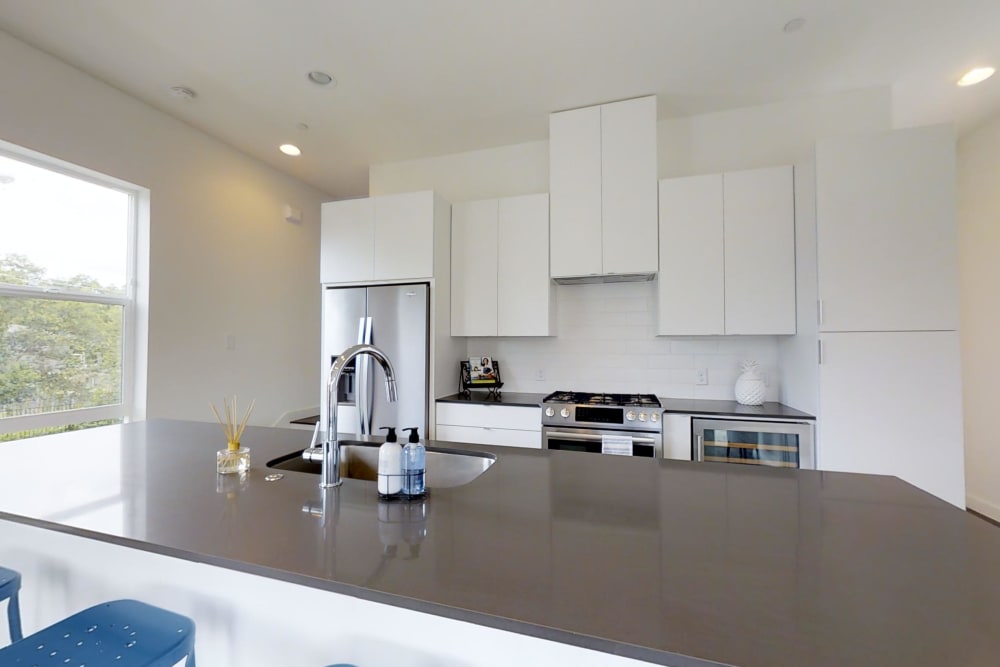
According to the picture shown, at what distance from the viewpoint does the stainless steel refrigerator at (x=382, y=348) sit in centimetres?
304

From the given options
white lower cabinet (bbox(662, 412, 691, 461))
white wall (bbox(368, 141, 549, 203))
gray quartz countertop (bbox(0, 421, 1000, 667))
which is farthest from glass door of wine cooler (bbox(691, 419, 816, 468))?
white wall (bbox(368, 141, 549, 203))

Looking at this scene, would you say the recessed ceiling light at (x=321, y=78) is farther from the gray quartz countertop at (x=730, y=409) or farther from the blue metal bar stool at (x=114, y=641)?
the gray quartz countertop at (x=730, y=409)

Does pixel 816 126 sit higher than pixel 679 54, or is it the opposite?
pixel 679 54

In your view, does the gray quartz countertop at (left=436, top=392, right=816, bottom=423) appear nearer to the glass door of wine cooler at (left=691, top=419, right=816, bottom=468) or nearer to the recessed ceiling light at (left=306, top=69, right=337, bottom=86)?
the glass door of wine cooler at (left=691, top=419, right=816, bottom=468)

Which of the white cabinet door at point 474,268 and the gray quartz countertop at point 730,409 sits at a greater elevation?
the white cabinet door at point 474,268

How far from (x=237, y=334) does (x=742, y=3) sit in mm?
4181

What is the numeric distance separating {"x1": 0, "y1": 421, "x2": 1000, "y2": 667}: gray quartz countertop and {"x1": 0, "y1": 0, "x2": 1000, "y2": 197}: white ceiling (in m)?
2.17

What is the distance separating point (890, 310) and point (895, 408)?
50 cm

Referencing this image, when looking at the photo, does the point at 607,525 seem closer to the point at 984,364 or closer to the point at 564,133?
the point at 564,133

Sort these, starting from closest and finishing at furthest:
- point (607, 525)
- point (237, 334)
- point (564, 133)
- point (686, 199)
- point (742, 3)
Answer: point (607, 525) < point (742, 3) < point (686, 199) < point (564, 133) < point (237, 334)

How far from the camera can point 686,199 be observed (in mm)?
2754

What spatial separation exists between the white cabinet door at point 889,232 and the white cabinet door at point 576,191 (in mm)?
1234

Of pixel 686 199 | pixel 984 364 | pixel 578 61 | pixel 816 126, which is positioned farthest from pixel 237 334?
pixel 984 364

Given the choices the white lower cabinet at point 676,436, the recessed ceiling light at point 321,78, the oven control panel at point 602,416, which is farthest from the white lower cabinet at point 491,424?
the recessed ceiling light at point 321,78
